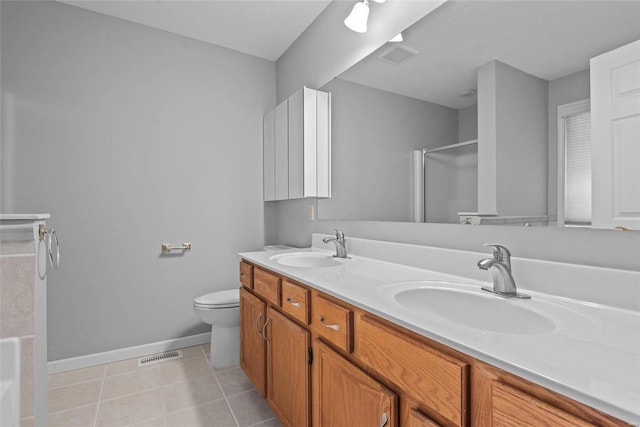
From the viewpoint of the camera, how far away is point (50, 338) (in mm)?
2125

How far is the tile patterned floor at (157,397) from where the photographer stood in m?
1.65

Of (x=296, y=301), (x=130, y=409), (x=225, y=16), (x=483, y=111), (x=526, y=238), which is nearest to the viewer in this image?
(x=526, y=238)

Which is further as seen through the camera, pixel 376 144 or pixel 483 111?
pixel 376 144

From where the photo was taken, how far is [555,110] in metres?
1.00

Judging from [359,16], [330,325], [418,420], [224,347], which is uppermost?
[359,16]

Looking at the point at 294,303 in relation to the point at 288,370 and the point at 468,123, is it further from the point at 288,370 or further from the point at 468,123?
the point at 468,123

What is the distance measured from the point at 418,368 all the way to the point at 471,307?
1.24 ft

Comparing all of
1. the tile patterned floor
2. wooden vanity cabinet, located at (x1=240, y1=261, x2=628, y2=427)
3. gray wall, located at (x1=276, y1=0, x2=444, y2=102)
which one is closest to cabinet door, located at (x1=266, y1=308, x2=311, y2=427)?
wooden vanity cabinet, located at (x1=240, y1=261, x2=628, y2=427)

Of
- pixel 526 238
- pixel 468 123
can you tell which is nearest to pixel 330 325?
pixel 526 238

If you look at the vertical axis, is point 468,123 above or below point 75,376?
above

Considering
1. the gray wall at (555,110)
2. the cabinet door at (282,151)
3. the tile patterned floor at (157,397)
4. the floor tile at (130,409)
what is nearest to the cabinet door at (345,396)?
the tile patterned floor at (157,397)

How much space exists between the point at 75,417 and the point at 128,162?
5.35ft

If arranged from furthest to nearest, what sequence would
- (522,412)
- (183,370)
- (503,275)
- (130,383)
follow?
(183,370) < (130,383) < (503,275) < (522,412)

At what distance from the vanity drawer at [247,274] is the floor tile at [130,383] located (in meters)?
0.88
